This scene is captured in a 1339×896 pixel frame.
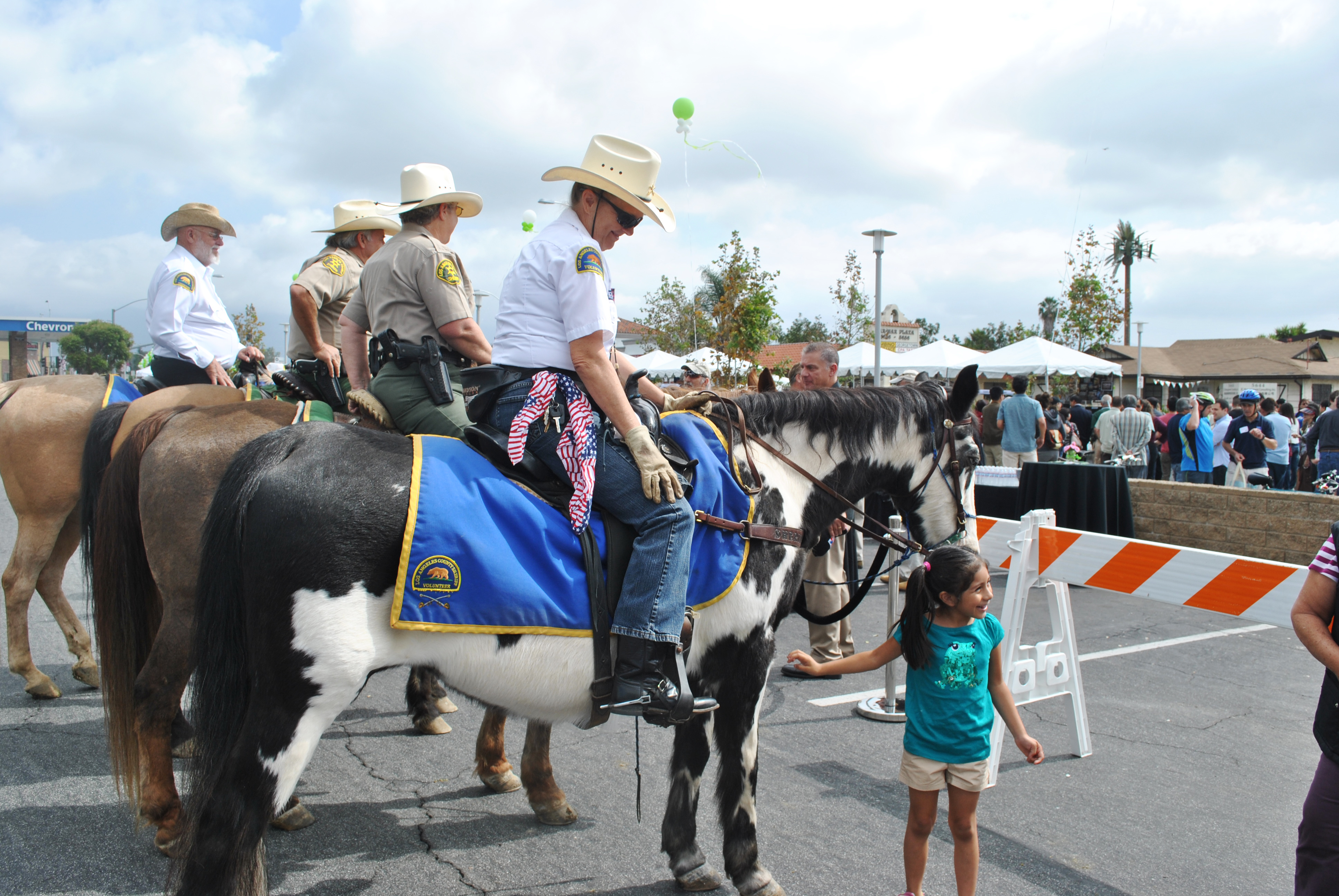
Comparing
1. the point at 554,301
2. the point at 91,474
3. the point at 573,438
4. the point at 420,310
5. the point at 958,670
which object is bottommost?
the point at 958,670

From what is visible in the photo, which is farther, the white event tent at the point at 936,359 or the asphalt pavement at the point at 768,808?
the white event tent at the point at 936,359

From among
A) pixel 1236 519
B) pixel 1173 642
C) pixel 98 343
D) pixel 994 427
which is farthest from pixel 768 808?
pixel 98 343

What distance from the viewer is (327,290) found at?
4688 millimetres

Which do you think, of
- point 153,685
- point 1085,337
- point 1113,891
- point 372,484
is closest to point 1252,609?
point 1113,891

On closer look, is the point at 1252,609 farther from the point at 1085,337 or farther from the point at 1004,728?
the point at 1085,337

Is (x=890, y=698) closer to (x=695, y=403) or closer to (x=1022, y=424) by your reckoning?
(x=695, y=403)

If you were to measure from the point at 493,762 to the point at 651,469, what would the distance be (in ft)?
6.91

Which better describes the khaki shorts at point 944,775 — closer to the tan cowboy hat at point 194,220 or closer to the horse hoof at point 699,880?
the horse hoof at point 699,880

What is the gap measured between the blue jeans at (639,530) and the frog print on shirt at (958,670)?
932 millimetres

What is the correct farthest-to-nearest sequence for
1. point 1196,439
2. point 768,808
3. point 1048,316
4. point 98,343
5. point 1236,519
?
point 98,343
point 1048,316
point 1196,439
point 1236,519
point 768,808

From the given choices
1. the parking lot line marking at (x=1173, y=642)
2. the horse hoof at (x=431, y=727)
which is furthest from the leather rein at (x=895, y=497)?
the parking lot line marking at (x=1173, y=642)

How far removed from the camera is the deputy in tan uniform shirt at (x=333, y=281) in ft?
15.0

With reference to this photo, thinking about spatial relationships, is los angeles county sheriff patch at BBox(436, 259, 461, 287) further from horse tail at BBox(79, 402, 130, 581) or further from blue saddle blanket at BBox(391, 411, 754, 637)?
horse tail at BBox(79, 402, 130, 581)

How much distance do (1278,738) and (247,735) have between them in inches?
212
